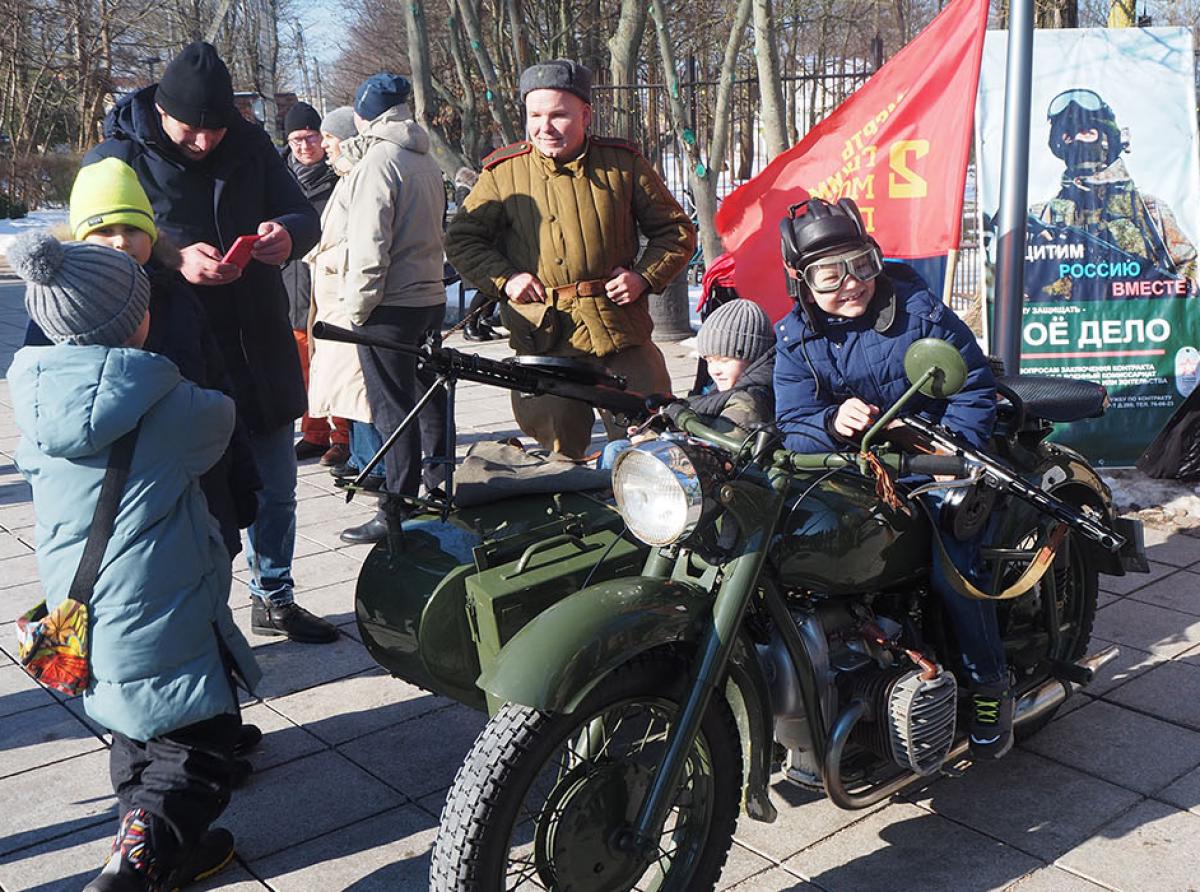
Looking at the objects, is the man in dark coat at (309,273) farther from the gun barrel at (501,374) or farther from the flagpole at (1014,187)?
the gun barrel at (501,374)

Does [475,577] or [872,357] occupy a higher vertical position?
[872,357]

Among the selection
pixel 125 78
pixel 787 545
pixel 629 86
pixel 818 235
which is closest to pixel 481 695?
pixel 787 545

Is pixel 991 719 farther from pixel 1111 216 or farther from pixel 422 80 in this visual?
pixel 422 80

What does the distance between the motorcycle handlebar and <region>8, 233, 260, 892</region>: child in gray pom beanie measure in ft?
5.23

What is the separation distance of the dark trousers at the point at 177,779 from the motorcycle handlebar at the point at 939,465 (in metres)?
1.71

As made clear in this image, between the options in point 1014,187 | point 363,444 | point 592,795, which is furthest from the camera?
point 363,444

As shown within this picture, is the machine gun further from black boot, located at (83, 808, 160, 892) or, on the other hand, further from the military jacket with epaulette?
the military jacket with epaulette

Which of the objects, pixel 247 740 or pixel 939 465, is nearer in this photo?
pixel 939 465

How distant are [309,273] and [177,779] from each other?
4.86m

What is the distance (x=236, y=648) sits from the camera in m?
3.10

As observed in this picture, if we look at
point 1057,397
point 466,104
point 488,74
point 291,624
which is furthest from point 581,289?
point 466,104

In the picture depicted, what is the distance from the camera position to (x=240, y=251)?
399cm

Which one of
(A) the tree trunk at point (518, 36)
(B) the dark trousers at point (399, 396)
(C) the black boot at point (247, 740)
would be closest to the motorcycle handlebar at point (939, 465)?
(C) the black boot at point (247, 740)

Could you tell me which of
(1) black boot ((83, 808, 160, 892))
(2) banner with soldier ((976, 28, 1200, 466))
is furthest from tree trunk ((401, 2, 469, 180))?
(1) black boot ((83, 808, 160, 892))
